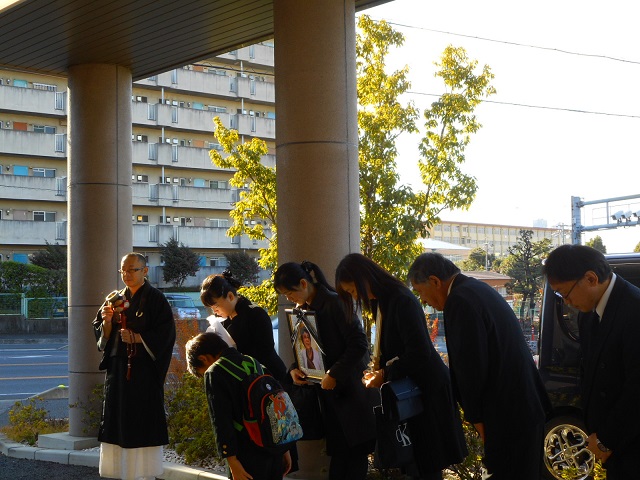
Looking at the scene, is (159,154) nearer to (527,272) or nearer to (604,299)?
(527,272)

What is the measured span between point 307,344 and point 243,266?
152 ft

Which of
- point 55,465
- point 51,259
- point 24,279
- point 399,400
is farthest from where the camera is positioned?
point 51,259

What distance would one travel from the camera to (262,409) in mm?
4465

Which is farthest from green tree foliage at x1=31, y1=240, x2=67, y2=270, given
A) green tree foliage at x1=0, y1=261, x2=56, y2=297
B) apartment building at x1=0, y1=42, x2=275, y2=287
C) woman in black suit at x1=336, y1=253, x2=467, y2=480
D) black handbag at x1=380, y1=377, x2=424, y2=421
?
black handbag at x1=380, y1=377, x2=424, y2=421

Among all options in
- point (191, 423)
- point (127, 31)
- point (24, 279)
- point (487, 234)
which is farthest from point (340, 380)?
point (487, 234)

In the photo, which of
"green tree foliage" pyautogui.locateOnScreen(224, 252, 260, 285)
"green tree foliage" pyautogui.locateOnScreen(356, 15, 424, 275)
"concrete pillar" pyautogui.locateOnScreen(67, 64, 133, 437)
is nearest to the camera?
"concrete pillar" pyautogui.locateOnScreen(67, 64, 133, 437)

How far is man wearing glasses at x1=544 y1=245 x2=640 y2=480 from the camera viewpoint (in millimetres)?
3602

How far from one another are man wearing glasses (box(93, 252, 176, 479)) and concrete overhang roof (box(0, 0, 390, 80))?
2936 millimetres

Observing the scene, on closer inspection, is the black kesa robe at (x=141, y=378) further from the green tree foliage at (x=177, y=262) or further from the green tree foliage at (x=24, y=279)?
the green tree foliage at (x=177, y=262)

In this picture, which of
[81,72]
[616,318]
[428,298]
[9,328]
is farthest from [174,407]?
[9,328]

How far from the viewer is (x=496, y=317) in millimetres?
4219

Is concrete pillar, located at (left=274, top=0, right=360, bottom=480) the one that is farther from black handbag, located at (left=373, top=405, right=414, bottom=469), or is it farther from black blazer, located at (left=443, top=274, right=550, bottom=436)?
black blazer, located at (left=443, top=274, right=550, bottom=436)

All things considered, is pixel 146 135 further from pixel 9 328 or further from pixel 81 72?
pixel 81 72

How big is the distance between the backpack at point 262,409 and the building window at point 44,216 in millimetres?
50573
